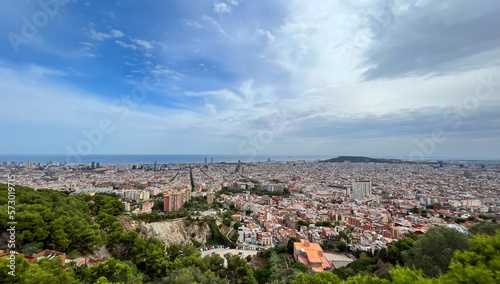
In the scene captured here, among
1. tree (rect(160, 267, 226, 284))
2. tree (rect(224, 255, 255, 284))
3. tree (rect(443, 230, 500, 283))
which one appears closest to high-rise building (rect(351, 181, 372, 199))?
tree (rect(224, 255, 255, 284))

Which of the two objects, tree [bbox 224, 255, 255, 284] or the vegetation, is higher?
the vegetation

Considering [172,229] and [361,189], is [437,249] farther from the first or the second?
[361,189]

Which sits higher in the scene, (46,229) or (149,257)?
(46,229)

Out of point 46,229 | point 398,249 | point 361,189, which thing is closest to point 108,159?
point 361,189

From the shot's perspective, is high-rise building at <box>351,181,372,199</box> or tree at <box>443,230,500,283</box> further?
high-rise building at <box>351,181,372,199</box>

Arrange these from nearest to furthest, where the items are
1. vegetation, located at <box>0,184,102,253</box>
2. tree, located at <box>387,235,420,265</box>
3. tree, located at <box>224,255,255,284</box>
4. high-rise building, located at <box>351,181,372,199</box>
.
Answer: vegetation, located at <box>0,184,102,253</box>, tree, located at <box>224,255,255,284</box>, tree, located at <box>387,235,420,265</box>, high-rise building, located at <box>351,181,372,199</box>

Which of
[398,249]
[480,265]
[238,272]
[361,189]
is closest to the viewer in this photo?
[480,265]

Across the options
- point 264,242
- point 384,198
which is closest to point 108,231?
point 264,242

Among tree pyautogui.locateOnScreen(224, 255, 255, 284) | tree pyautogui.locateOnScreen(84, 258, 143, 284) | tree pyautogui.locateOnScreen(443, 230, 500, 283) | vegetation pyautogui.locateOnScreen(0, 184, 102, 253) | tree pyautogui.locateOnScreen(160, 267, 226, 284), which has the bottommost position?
tree pyautogui.locateOnScreen(224, 255, 255, 284)

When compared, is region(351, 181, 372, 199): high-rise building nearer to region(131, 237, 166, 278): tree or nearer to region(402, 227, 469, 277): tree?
region(402, 227, 469, 277): tree

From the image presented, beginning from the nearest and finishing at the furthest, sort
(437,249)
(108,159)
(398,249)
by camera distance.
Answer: (437,249) → (398,249) → (108,159)

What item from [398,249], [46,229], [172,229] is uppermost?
[46,229]
